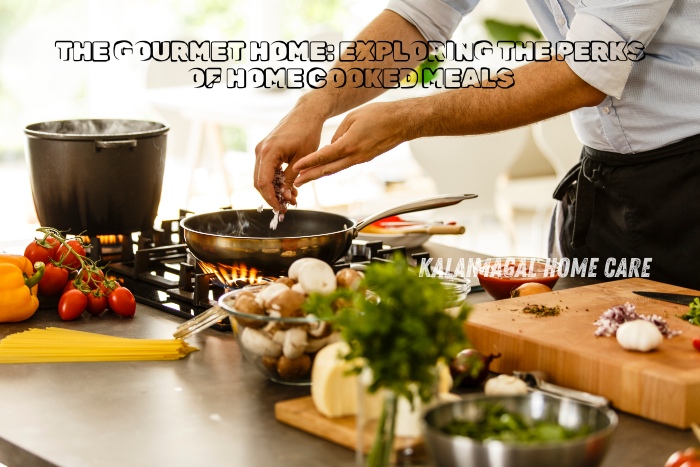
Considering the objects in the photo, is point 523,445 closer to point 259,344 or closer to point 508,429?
point 508,429

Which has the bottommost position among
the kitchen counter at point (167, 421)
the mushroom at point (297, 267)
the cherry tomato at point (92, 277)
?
the kitchen counter at point (167, 421)

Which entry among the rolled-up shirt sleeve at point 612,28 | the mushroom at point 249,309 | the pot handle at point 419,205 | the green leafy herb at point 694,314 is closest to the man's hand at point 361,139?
the pot handle at point 419,205

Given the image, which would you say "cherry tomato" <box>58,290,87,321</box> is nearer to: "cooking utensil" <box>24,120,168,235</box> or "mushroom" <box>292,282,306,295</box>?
"cooking utensil" <box>24,120,168,235</box>

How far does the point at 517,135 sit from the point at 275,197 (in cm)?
336

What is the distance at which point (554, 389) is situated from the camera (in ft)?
4.11

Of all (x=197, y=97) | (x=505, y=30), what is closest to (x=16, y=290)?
(x=197, y=97)

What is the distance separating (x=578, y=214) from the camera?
2.16 meters

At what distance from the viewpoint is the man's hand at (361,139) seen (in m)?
1.81

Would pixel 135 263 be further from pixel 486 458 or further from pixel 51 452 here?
pixel 486 458

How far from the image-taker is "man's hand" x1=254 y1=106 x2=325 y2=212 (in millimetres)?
1893

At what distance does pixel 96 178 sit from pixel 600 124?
108 centimetres

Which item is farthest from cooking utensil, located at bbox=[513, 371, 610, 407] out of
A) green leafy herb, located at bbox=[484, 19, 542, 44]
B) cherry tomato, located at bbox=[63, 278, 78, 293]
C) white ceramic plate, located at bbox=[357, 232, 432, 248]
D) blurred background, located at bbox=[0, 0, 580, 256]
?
green leafy herb, located at bbox=[484, 19, 542, 44]

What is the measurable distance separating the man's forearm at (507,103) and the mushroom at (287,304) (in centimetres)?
70

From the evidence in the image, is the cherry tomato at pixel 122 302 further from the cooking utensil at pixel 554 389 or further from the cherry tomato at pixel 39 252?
the cooking utensil at pixel 554 389
